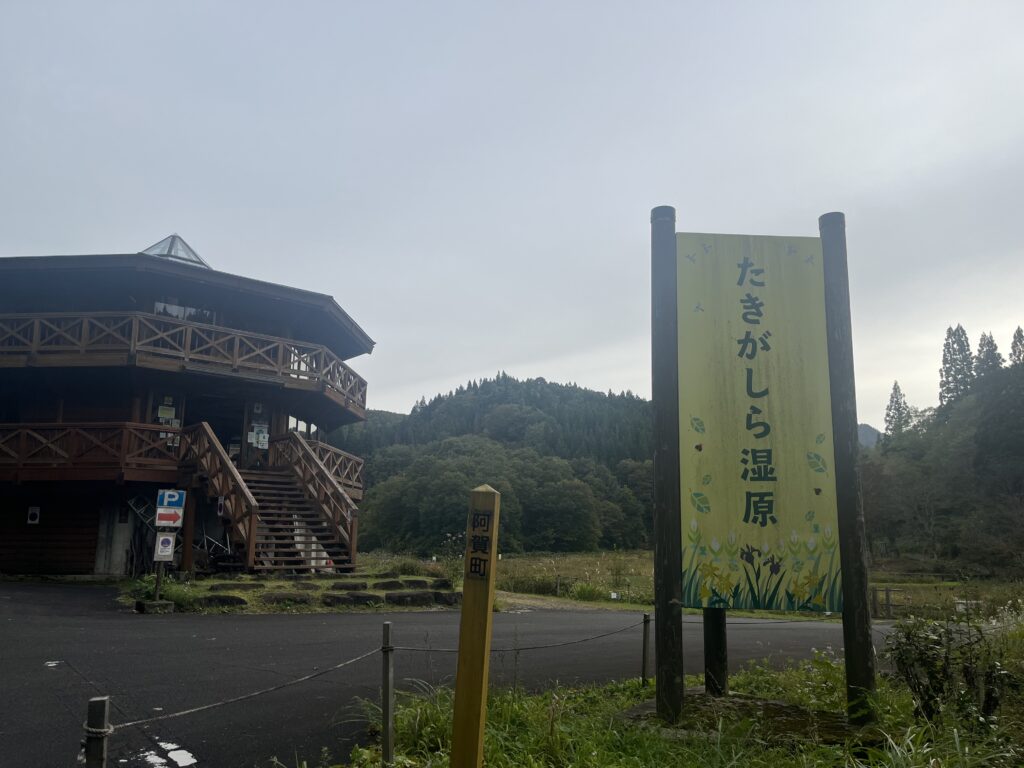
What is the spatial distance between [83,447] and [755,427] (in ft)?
54.1

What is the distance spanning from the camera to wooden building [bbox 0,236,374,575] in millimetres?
16719

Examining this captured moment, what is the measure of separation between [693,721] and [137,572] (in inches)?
677

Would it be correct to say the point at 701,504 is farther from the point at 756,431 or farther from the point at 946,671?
the point at 946,671

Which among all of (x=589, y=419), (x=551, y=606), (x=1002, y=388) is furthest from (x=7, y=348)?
(x=589, y=419)

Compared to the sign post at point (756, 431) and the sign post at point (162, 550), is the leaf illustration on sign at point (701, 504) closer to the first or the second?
the sign post at point (756, 431)

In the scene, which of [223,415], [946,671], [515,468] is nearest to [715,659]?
[946,671]

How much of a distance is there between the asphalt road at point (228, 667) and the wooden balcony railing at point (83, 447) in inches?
144

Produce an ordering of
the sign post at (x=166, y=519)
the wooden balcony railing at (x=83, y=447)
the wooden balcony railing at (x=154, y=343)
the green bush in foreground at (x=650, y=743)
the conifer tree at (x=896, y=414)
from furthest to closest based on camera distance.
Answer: the conifer tree at (x=896, y=414) → the wooden balcony railing at (x=154, y=343) → the wooden balcony railing at (x=83, y=447) → the sign post at (x=166, y=519) → the green bush in foreground at (x=650, y=743)

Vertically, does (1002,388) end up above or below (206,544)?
above

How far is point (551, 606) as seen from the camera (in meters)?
17.0

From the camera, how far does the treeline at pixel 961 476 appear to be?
3997cm

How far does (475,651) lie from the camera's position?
333cm

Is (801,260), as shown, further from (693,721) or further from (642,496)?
(642,496)

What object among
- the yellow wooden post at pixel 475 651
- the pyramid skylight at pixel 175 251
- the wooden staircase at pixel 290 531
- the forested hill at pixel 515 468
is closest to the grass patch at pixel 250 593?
the wooden staircase at pixel 290 531
